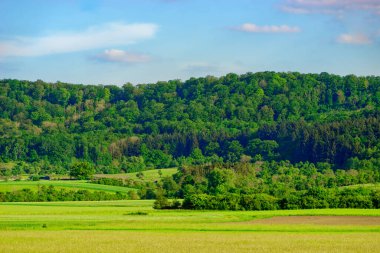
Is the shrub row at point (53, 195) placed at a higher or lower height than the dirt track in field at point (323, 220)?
lower

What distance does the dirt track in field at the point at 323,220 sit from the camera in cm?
8037

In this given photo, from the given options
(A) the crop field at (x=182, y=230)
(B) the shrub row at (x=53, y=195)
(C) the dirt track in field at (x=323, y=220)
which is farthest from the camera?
(B) the shrub row at (x=53, y=195)

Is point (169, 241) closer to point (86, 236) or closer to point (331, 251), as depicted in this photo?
point (86, 236)

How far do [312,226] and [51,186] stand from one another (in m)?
71.9

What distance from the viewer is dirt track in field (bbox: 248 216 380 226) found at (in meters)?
80.4

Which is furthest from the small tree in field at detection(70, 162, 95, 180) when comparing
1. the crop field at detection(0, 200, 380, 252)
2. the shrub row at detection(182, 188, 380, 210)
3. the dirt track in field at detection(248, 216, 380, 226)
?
the dirt track in field at detection(248, 216, 380, 226)

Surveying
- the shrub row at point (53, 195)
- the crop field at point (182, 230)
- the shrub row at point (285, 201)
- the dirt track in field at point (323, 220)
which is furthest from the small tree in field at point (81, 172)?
the dirt track in field at point (323, 220)

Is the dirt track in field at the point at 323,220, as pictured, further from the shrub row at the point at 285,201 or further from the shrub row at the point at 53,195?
the shrub row at the point at 53,195

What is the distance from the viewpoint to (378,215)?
8806cm

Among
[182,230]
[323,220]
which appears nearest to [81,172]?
[323,220]

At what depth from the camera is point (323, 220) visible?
3317 inches

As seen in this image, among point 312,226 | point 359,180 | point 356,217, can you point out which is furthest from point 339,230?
point 359,180

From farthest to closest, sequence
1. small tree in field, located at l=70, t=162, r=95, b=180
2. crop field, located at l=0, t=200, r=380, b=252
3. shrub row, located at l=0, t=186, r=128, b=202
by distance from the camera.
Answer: small tree in field, located at l=70, t=162, r=95, b=180
shrub row, located at l=0, t=186, r=128, b=202
crop field, located at l=0, t=200, r=380, b=252

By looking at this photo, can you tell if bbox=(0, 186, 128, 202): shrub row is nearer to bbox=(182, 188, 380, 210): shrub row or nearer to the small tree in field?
bbox=(182, 188, 380, 210): shrub row
